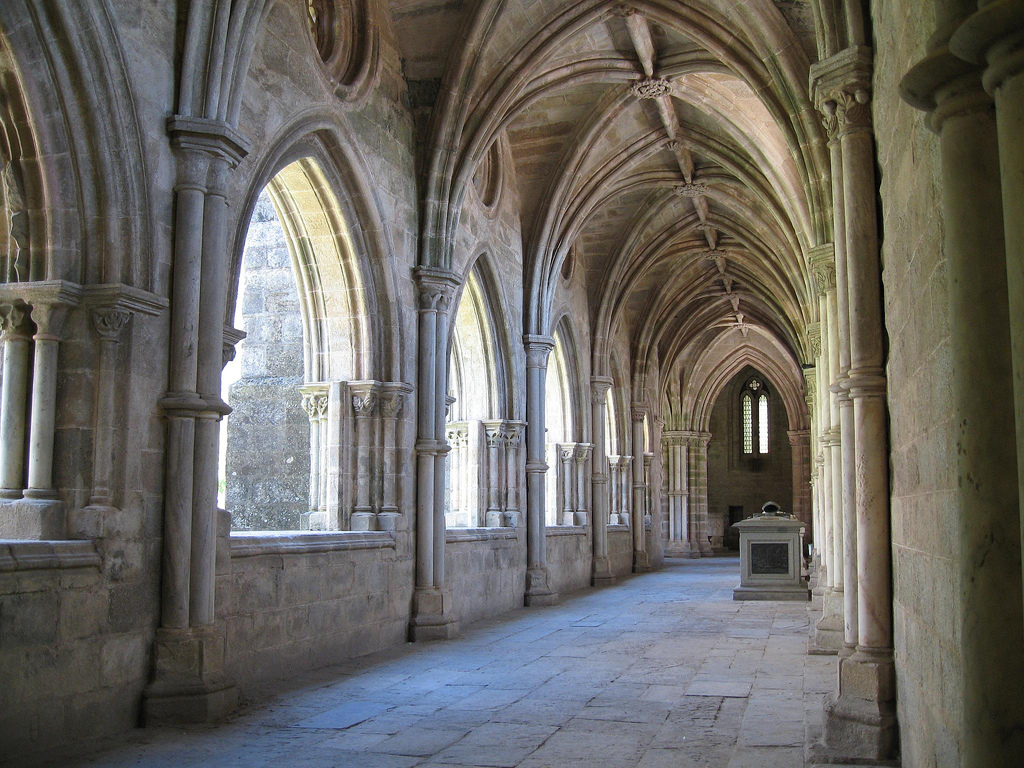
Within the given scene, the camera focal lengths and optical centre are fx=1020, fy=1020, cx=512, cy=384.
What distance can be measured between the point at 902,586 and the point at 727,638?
19.5 ft

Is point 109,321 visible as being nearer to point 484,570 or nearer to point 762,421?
point 484,570

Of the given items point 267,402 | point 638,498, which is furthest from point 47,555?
point 638,498

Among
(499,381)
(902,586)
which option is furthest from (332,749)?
(499,381)

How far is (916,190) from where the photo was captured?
3697 millimetres

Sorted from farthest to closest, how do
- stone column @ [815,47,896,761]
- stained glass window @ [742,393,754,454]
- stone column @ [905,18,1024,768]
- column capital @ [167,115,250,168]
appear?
stained glass window @ [742,393,754,454]
column capital @ [167,115,250,168]
stone column @ [815,47,896,761]
stone column @ [905,18,1024,768]

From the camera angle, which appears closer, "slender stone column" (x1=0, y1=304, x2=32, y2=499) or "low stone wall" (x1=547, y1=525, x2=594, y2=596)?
"slender stone column" (x1=0, y1=304, x2=32, y2=499)

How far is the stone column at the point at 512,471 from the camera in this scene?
537 inches

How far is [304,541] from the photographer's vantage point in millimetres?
8070

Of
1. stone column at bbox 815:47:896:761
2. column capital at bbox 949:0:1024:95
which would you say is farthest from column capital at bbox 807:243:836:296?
column capital at bbox 949:0:1024:95

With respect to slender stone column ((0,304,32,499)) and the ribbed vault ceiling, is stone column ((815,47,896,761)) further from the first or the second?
slender stone column ((0,304,32,499))

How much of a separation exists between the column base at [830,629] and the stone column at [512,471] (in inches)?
203

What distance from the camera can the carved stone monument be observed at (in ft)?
51.5

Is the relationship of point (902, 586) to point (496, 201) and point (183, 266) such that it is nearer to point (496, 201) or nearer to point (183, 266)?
point (183, 266)

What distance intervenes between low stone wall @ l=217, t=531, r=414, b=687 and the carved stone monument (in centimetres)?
748
